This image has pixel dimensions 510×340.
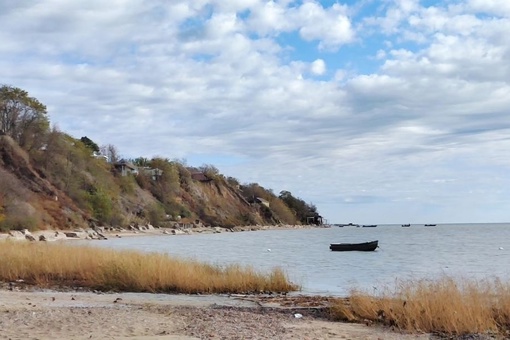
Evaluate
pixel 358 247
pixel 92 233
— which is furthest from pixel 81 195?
pixel 358 247

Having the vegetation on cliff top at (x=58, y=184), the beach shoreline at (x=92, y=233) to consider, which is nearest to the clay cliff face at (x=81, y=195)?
the vegetation on cliff top at (x=58, y=184)

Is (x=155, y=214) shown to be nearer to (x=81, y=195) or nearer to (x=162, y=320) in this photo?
(x=81, y=195)

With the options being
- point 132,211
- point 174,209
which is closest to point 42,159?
point 132,211

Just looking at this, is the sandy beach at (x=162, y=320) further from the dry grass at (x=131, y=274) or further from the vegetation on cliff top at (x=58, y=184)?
the vegetation on cliff top at (x=58, y=184)

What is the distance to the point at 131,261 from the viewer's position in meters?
22.2

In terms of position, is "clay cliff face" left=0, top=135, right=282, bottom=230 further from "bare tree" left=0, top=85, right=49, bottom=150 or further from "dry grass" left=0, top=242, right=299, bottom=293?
"dry grass" left=0, top=242, right=299, bottom=293

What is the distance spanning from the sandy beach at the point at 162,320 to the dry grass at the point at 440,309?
599 mm

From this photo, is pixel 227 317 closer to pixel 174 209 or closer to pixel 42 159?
pixel 42 159

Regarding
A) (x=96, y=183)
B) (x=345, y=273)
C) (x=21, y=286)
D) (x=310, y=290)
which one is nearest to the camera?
A: (x=21, y=286)

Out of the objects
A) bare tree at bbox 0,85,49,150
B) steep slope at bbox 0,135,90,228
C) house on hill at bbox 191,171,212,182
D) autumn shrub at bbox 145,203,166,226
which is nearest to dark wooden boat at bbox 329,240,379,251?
steep slope at bbox 0,135,90,228

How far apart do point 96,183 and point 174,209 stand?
42055 mm

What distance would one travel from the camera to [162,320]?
13.6 metres

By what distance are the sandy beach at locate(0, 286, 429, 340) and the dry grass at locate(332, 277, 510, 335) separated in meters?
0.60

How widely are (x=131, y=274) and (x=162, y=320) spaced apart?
8.05 meters
